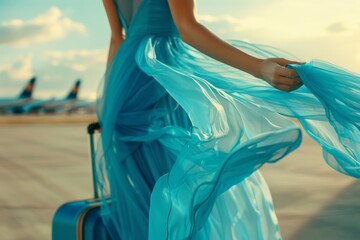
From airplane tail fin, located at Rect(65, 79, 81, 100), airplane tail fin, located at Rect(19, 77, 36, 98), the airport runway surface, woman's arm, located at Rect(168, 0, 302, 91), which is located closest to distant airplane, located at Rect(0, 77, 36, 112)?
airplane tail fin, located at Rect(19, 77, 36, 98)

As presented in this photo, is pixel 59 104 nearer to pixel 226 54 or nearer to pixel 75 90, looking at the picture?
pixel 75 90

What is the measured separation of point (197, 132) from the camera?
178 centimetres

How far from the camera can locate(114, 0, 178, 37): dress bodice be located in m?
2.04

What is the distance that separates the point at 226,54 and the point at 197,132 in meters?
0.23

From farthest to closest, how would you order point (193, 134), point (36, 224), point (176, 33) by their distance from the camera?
point (36, 224), point (176, 33), point (193, 134)

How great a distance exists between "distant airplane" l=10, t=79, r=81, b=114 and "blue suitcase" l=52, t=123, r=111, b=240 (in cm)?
5118

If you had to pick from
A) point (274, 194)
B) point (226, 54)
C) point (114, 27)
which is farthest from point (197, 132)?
point (274, 194)

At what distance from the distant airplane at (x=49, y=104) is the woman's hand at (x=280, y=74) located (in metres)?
52.0

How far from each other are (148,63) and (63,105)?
2132 inches

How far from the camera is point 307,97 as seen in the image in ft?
6.35

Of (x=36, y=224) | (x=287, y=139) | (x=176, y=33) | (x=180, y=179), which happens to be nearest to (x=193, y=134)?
(x=180, y=179)

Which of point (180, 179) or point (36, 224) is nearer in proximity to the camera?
point (180, 179)

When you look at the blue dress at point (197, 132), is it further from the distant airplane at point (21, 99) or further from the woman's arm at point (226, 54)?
the distant airplane at point (21, 99)

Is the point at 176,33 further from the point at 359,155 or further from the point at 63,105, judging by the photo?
the point at 63,105
